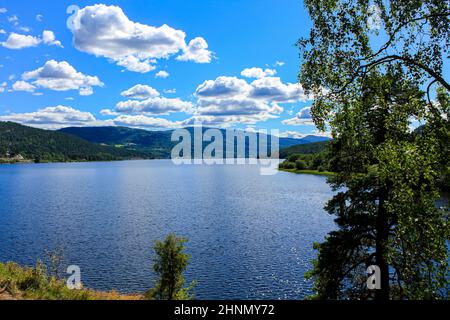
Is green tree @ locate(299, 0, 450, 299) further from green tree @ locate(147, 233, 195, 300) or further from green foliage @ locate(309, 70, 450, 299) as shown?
green tree @ locate(147, 233, 195, 300)

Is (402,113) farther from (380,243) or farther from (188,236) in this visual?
(188,236)

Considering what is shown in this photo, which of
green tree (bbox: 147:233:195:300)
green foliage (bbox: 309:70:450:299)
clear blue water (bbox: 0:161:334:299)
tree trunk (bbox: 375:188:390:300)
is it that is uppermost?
green foliage (bbox: 309:70:450:299)

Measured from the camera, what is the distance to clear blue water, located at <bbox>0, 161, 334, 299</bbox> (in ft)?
155

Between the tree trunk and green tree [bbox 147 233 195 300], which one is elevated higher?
the tree trunk

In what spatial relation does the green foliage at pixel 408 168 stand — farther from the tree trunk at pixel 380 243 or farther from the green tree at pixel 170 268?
the green tree at pixel 170 268

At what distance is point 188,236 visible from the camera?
230 ft

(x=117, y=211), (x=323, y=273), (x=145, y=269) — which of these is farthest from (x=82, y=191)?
(x=323, y=273)

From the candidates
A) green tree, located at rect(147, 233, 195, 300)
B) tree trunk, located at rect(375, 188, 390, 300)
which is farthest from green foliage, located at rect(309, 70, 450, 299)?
green tree, located at rect(147, 233, 195, 300)

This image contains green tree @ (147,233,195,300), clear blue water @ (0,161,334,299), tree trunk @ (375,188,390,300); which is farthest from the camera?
clear blue water @ (0,161,334,299)

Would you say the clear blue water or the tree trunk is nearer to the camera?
the tree trunk

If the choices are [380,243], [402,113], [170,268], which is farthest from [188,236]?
[402,113]

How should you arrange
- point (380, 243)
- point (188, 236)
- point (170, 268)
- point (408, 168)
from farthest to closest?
1. point (188, 236)
2. point (170, 268)
3. point (380, 243)
4. point (408, 168)

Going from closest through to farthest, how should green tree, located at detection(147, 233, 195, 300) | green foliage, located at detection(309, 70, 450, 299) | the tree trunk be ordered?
green foliage, located at detection(309, 70, 450, 299), the tree trunk, green tree, located at detection(147, 233, 195, 300)
